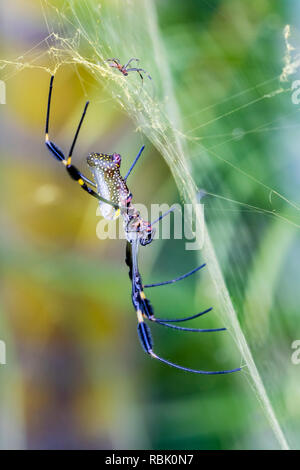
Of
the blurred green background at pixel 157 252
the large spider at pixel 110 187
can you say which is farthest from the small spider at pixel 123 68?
the large spider at pixel 110 187

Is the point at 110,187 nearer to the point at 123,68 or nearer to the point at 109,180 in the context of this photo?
the point at 109,180

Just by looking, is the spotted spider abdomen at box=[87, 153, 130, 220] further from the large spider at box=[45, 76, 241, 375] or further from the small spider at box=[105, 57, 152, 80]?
the small spider at box=[105, 57, 152, 80]

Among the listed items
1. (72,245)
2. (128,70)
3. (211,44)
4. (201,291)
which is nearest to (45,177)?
(72,245)

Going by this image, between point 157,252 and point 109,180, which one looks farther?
point 157,252

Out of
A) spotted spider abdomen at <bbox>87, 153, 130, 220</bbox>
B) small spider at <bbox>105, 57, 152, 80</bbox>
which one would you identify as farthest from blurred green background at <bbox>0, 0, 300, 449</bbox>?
spotted spider abdomen at <bbox>87, 153, 130, 220</bbox>

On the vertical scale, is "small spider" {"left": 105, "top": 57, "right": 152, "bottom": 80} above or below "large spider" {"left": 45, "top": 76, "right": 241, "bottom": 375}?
above

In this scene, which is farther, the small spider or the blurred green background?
the small spider

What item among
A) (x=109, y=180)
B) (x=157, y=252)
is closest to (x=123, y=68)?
(x=109, y=180)

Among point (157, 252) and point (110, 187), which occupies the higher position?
point (157, 252)
